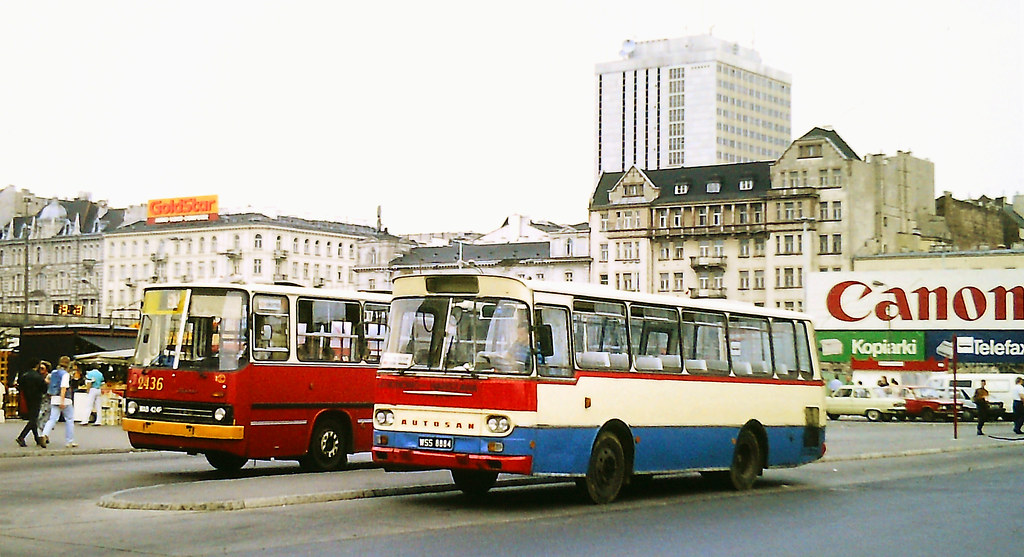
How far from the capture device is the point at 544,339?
1603cm

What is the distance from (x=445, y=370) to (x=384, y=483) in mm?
3526

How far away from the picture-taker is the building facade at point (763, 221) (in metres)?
109

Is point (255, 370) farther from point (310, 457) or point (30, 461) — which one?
point (30, 461)

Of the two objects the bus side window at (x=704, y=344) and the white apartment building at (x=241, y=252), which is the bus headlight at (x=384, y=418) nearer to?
the bus side window at (x=704, y=344)

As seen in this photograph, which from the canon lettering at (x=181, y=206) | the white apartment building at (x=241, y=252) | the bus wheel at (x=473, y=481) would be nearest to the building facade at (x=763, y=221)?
the white apartment building at (x=241, y=252)

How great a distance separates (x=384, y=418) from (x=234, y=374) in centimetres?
426

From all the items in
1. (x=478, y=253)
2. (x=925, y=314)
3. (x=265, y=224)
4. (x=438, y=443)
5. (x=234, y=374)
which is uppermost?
(x=265, y=224)

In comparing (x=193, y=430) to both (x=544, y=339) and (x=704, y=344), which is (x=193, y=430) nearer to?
(x=544, y=339)

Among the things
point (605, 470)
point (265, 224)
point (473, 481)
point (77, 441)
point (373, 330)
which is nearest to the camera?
point (605, 470)

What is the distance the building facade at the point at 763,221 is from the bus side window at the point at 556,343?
9478 centimetres

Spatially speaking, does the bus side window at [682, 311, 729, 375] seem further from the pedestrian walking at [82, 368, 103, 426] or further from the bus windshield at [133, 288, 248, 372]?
the pedestrian walking at [82, 368, 103, 426]

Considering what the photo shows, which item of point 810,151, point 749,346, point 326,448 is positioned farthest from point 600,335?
point 810,151

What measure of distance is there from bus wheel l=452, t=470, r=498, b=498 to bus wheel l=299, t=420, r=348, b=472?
4.09m

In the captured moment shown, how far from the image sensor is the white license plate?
15.8m
